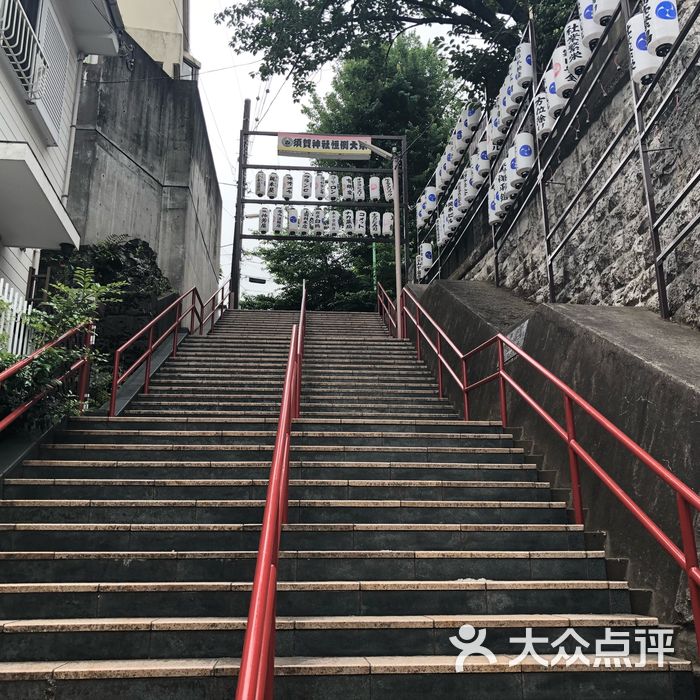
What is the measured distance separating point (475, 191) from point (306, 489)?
860cm

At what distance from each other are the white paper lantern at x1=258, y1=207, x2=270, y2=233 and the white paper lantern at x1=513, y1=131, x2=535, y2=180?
8.79m

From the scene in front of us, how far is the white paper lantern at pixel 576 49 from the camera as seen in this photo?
6.83 metres

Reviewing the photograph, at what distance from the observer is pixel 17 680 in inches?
95.3

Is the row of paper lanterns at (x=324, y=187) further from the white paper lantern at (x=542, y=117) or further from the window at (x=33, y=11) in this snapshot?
the window at (x=33, y=11)

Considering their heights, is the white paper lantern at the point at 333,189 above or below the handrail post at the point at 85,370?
above

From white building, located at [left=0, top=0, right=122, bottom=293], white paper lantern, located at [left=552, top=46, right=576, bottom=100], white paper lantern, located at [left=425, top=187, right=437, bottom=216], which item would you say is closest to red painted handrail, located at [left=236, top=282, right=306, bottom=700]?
white building, located at [left=0, top=0, right=122, bottom=293]

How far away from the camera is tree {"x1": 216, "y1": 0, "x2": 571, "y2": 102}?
1201 centimetres

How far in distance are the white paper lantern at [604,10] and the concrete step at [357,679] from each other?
6.36 meters

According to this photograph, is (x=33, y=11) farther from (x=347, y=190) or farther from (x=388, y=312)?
(x=347, y=190)

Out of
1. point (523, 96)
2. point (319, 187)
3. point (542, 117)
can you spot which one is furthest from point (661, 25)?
point (319, 187)

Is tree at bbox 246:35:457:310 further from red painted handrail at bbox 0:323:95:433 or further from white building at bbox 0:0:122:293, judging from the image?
red painted handrail at bbox 0:323:95:433

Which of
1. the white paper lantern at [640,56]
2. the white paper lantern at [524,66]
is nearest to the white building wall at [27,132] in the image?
the white paper lantern at [640,56]

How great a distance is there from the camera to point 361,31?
1384 cm

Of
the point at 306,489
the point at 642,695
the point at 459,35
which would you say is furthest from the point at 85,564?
the point at 459,35
